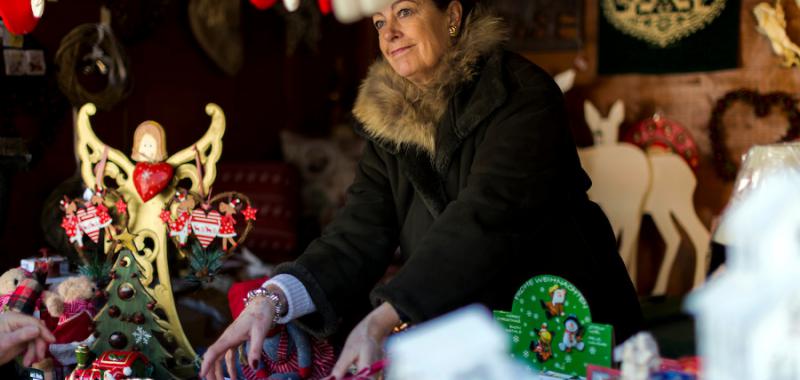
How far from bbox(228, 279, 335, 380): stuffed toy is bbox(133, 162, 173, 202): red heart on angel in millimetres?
394

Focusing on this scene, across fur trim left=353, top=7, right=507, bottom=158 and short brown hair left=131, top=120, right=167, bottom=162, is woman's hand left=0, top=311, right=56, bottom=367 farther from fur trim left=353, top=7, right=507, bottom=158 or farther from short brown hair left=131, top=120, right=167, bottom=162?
fur trim left=353, top=7, right=507, bottom=158

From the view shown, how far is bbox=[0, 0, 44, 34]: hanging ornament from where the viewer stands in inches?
84.2

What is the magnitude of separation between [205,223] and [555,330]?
72 centimetres

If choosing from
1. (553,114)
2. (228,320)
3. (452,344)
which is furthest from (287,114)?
(452,344)

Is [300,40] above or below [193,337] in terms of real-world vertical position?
above

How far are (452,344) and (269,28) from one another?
400 cm

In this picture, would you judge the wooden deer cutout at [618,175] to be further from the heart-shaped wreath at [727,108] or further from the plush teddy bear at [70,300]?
the plush teddy bear at [70,300]

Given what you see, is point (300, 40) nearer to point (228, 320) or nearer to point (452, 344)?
point (228, 320)

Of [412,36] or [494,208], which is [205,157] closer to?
[412,36]

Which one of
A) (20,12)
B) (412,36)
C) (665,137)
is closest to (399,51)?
(412,36)

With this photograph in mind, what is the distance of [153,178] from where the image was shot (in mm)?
1751

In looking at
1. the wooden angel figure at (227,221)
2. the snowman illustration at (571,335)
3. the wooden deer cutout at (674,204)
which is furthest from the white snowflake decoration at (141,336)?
the wooden deer cutout at (674,204)

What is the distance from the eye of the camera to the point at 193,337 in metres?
2.36

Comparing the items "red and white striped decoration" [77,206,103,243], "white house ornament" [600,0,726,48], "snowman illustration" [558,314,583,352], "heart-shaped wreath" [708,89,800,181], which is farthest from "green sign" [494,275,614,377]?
"white house ornament" [600,0,726,48]
